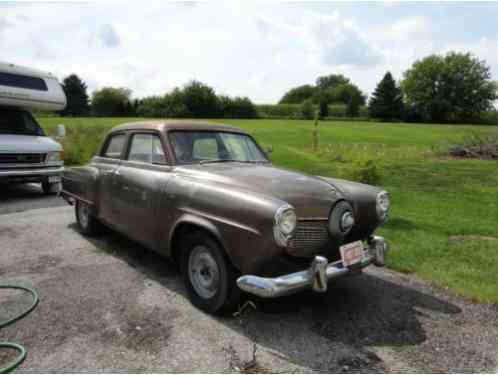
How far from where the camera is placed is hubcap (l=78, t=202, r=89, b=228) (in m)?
5.64

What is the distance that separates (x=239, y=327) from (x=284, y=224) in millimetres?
1032

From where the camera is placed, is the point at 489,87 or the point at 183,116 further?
the point at 489,87

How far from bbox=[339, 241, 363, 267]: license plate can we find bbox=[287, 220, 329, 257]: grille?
177 mm

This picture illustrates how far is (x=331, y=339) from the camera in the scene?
3.05 metres

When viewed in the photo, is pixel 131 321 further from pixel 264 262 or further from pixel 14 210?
pixel 14 210

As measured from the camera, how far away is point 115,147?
5078mm

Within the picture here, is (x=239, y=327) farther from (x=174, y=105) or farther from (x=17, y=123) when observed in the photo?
(x=174, y=105)

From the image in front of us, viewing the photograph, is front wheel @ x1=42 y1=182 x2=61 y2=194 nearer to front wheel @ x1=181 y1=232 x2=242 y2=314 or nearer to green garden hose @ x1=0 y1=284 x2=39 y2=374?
green garden hose @ x1=0 y1=284 x2=39 y2=374

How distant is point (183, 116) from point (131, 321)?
187 feet

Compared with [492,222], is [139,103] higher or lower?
higher

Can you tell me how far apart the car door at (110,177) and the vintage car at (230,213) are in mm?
25

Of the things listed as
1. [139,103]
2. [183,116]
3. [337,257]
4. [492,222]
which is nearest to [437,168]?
[492,222]

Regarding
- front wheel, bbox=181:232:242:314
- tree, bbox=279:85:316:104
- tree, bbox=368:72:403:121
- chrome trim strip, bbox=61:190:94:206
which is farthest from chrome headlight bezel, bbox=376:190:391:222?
tree, bbox=279:85:316:104

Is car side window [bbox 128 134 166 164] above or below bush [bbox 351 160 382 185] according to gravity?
above
